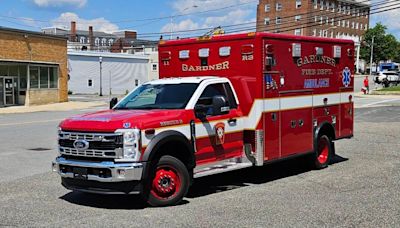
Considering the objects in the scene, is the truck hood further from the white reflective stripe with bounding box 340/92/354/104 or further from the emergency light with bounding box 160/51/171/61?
the white reflective stripe with bounding box 340/92/354/104

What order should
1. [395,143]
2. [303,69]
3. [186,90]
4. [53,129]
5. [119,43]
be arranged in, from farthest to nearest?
[119,43]
[53,129]
[395,143]
[303,69]
[186,90]

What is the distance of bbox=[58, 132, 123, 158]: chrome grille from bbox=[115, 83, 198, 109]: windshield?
4.25ft

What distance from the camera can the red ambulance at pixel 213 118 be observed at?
24.1 ft

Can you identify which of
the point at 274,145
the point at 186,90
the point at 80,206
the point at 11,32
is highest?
the point at 11,32

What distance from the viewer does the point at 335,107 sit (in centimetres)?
1149

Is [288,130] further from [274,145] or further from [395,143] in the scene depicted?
[395,143]

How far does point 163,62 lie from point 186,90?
2.20m

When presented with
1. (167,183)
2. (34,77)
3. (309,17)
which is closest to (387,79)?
(309,17)

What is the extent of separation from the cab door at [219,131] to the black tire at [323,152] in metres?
2.60

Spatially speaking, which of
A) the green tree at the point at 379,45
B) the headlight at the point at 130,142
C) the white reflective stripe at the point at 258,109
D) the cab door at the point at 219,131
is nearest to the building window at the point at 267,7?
the green tree at the point at 379,45

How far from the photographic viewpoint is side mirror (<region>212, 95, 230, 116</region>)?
27.8 feet

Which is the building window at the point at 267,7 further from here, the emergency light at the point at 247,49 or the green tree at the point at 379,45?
the emergency light at the point at 247,49

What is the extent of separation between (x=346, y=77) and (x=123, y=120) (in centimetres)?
640

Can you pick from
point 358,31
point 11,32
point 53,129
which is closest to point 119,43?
point 358,31
